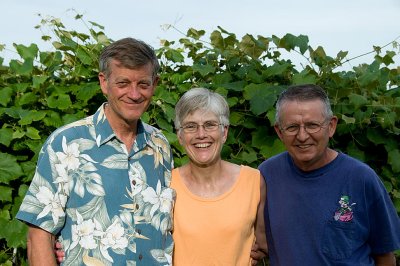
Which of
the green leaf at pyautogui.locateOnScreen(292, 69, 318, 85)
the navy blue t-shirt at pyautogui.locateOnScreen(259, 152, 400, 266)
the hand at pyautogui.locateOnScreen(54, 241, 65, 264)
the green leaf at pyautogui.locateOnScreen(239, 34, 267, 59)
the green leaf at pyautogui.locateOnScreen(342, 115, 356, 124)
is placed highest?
the green leaf at pyautogui.locateOnScreen(239, 34, 267, 59)

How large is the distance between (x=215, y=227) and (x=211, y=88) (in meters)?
1.42

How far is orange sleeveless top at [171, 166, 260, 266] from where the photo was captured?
3193 millimetres

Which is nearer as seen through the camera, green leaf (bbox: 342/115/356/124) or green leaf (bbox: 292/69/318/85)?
green leaf (bbox: 342/115/356/124)

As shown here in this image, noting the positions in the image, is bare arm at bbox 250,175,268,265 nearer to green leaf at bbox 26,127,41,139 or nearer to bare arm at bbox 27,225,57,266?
bare arm at bbox 27,225,57,266

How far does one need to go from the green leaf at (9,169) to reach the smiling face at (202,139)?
131 centimetres

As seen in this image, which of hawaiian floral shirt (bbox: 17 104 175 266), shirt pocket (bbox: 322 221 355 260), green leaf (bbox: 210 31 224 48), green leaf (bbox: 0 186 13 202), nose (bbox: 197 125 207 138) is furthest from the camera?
green leaf (bbox: 210 31 224 48)

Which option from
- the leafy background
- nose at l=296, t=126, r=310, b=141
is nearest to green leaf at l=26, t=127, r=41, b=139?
the leafy background

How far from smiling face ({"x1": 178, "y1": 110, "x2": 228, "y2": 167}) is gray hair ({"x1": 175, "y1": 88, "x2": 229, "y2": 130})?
0.02m

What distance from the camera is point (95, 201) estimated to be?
300cm

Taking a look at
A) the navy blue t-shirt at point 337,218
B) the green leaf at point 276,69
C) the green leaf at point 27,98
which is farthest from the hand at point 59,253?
the green leaf at point 276,69

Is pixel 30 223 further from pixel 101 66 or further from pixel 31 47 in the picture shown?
pixel 31 47

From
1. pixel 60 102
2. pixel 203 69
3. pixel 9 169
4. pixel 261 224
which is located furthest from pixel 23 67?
pixel 261 224

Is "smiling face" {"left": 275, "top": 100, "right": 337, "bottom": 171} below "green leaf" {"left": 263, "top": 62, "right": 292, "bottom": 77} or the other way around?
below

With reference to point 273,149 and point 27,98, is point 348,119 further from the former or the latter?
point 27,98
